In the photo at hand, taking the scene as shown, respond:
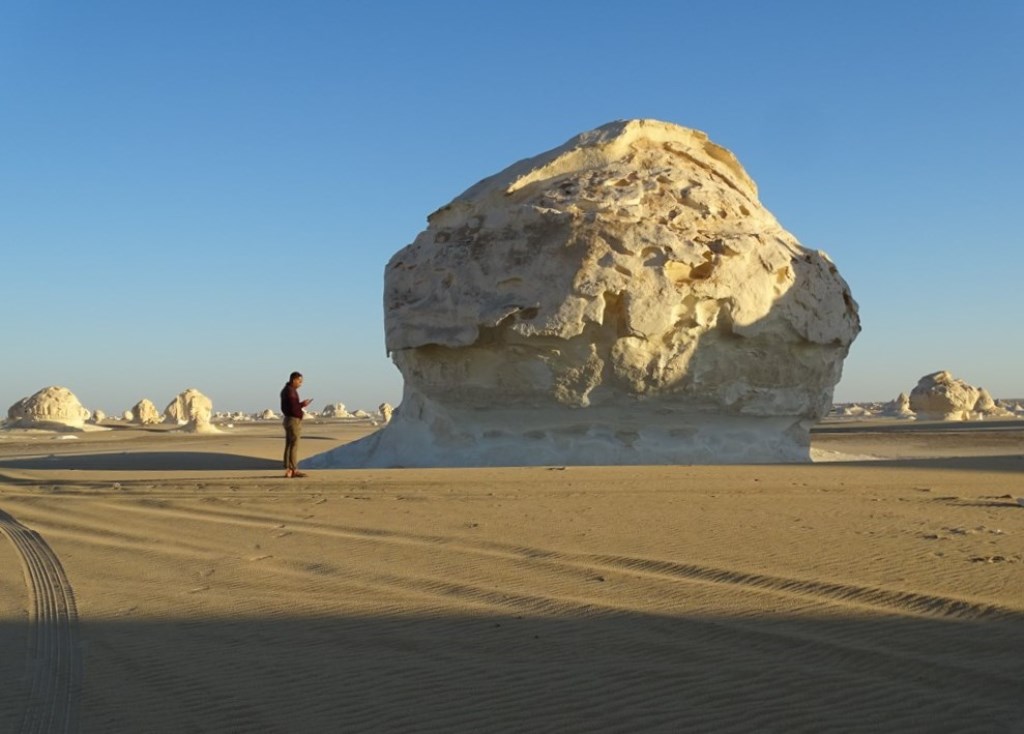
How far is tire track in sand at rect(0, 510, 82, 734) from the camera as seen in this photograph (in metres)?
3.43

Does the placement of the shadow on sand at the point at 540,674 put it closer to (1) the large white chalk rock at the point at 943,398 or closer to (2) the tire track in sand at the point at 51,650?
(2) the tire track in sand at the point at 51,650

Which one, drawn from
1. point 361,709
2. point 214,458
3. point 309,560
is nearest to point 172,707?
point 361,709

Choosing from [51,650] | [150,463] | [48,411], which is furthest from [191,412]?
[51,650]

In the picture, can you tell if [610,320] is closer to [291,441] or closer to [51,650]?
[291,441]

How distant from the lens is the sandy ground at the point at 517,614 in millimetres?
3453

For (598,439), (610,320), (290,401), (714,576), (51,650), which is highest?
(610,320)

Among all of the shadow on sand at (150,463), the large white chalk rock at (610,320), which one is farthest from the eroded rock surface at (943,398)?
the shadow on sand at (150,463)

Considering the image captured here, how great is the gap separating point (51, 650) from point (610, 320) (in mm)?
11491

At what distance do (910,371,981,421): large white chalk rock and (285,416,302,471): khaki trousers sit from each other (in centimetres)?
4457

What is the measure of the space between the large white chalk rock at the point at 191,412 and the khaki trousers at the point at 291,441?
3324 centimetres

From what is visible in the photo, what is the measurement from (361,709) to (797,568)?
343cm

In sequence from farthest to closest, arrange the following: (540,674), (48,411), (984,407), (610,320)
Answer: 1. (984,407)
2. (48,411)
3. (610,320)
4. (540,674)

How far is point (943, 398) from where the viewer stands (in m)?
48.6

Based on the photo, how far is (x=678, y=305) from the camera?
14773 mm
